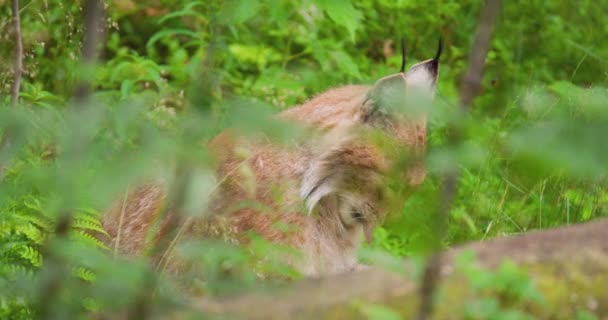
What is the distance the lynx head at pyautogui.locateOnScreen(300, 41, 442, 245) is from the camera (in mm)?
3824

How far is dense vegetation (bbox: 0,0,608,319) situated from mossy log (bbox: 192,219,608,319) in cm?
6

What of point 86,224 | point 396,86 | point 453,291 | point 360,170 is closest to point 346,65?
point 360,170

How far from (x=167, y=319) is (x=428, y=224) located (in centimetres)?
61

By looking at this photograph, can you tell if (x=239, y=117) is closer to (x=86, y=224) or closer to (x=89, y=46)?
(x=89, y=46)

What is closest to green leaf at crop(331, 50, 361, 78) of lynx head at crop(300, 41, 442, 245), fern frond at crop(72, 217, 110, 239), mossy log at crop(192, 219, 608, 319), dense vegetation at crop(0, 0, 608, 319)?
dense vegetation at crop(0, 0, 608, 319)

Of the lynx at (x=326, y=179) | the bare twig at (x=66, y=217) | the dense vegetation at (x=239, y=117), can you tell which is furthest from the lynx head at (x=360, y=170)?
the bare twig at (x=66, y=217)

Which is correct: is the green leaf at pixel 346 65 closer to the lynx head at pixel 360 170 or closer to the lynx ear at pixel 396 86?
the lynx ear at pixel 396 86

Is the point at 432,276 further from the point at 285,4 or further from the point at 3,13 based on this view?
the point at 285,4

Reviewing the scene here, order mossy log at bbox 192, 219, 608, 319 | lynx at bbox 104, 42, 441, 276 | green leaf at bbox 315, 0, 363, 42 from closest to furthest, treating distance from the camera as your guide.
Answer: mossy log at bbox 192, 219, 608, 319 → lynx at bbox 104, 42, 441, 276 → green leaf at bbox 315, 0, 363, 42

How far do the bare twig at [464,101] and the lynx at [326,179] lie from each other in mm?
1831

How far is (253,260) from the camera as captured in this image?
2762mm

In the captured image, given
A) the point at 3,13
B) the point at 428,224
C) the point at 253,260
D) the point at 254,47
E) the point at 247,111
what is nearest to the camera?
the point at 247,111

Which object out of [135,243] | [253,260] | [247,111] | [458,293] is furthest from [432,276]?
[135,243]

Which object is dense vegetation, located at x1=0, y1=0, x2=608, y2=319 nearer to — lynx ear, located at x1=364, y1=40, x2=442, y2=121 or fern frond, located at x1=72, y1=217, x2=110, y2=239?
fern frond, located at x1=72, y1=217, x2=110, y2=239
